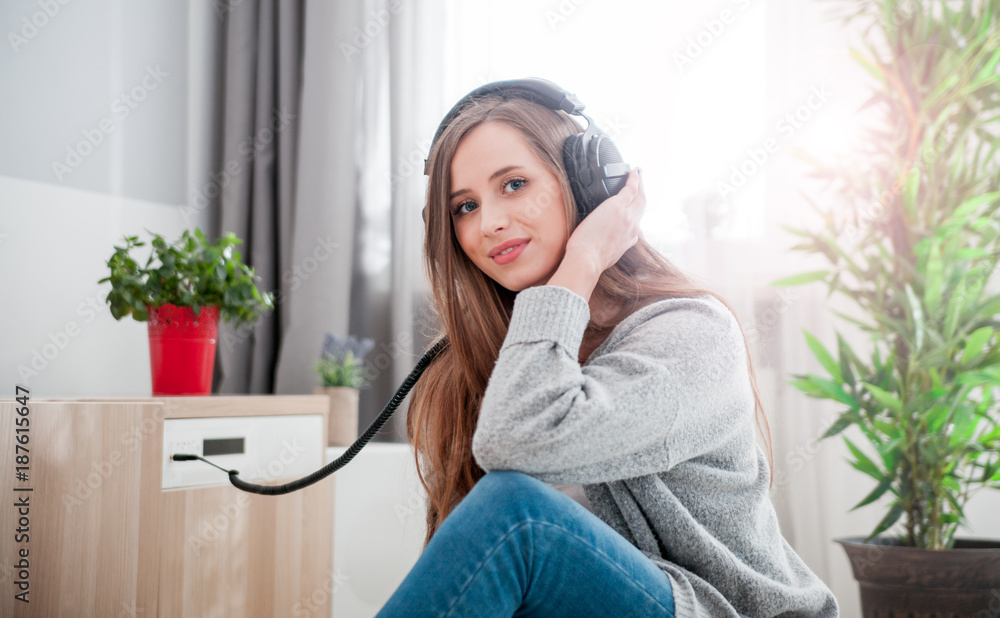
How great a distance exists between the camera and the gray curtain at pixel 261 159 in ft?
6.77

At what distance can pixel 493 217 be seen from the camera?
3.20 ft

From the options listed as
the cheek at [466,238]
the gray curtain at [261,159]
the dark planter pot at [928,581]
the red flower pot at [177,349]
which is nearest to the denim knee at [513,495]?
the cheek at [466,238]

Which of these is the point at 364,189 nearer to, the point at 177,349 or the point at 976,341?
the point at 177,349

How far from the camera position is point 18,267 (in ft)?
5.08

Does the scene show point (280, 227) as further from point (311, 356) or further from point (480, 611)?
point (480, 611)

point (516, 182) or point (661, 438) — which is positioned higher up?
point (516, 182)

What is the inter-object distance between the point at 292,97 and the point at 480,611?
6.05 feet

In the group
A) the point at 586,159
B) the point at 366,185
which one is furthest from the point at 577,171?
the point at 366,185

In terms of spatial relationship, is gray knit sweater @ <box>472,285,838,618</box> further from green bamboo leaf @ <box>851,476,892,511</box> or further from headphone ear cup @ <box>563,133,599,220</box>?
green bamboo leaf @ <box>851,476,892,511</box>

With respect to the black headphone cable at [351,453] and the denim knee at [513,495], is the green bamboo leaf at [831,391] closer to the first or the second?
the black headphone cable at [351,453]

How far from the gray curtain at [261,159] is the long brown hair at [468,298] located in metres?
1.08

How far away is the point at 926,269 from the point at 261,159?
1792mm

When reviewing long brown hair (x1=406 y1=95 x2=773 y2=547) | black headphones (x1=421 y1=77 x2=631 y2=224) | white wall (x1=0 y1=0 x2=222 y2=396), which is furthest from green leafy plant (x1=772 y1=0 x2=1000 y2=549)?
white wall (x1=0 y1=0 x2=222 y2=396)

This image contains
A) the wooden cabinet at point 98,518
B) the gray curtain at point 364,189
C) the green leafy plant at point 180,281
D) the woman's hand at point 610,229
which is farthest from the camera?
the gray curtain at point 364,189
